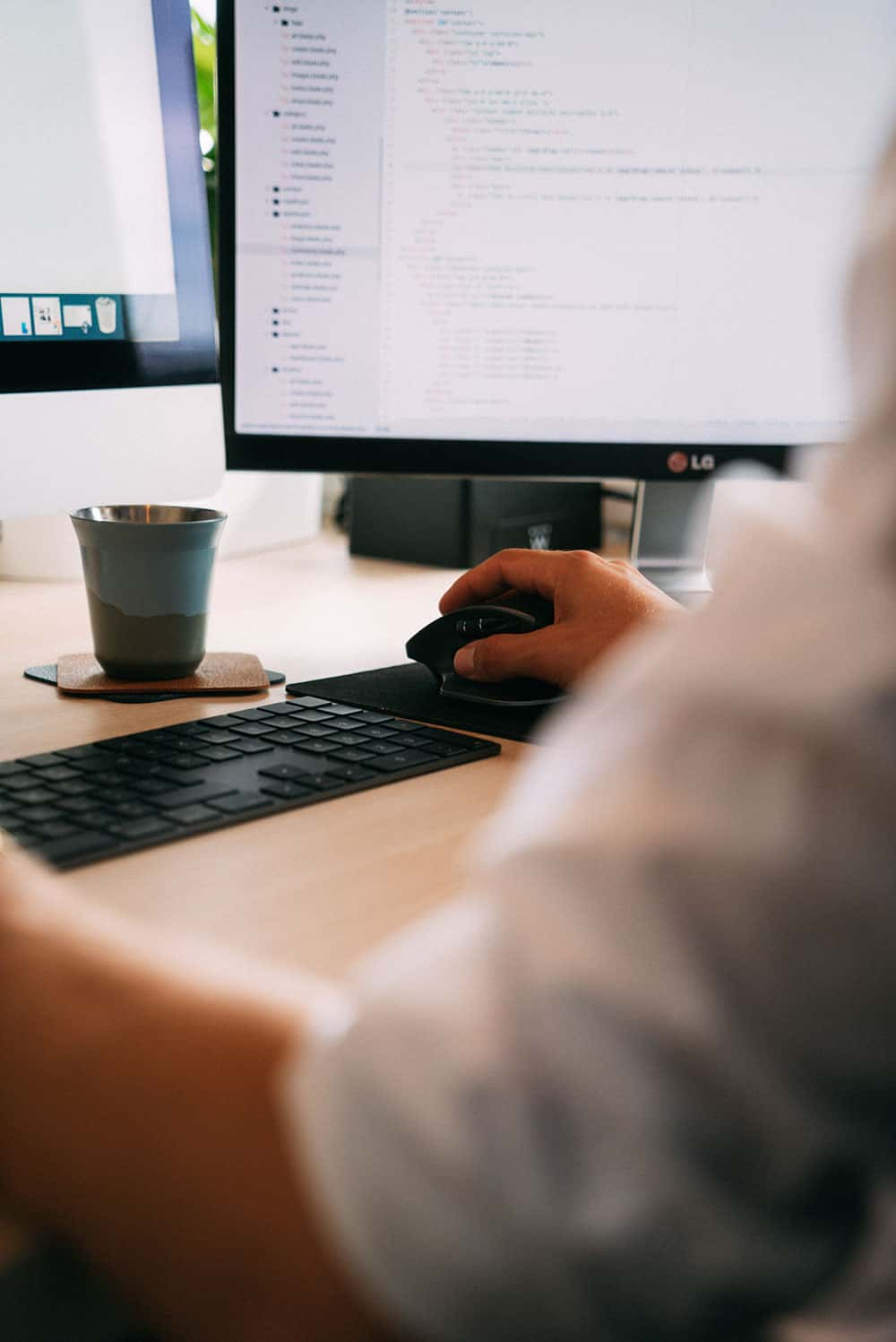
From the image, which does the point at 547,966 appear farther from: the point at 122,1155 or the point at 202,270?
the point at 202,270

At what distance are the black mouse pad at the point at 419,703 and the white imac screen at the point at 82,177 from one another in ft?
0.95

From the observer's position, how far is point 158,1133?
1.16 ft

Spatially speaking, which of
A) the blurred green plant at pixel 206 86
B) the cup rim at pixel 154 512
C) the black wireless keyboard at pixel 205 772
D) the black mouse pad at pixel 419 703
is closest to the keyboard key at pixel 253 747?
the black wireless keyboard at pixel 205 772

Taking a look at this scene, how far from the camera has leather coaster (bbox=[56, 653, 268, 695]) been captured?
2.64 feet

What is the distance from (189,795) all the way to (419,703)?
0.76 feet

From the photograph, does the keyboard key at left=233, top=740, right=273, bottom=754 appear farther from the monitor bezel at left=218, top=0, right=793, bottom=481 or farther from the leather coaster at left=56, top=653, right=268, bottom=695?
the monitor bezel at left=218, top=0, right=793, bottom=481

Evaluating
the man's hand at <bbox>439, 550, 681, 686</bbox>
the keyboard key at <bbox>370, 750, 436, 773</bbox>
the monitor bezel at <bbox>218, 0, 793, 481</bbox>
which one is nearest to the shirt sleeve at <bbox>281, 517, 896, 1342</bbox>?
the keyboard key at <bbox>370, 750, 436, 773</bbox>

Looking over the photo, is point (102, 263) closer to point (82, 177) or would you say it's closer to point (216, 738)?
point (82, 177)

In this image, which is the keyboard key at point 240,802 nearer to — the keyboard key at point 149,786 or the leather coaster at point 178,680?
the keyboard key at point 149,786

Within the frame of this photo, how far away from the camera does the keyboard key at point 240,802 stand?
1.92 ft

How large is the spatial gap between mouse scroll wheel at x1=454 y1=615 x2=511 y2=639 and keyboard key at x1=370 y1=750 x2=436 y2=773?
15 cm

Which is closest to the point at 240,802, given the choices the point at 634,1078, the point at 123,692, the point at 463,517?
the point at 123,692

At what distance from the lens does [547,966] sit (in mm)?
279

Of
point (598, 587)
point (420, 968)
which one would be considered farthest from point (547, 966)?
point (598, 587)
